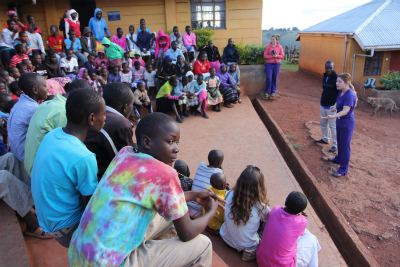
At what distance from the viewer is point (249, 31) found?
11.6 metres

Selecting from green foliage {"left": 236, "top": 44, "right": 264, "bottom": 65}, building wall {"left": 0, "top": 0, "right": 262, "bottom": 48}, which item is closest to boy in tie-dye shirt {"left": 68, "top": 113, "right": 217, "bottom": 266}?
green foliage {"left": 236, "top": 44, "right": 264, "bottom": 65}

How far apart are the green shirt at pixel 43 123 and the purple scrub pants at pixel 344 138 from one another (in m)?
4.69

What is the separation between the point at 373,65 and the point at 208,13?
7.65 metres

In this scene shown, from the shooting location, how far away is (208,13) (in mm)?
11523

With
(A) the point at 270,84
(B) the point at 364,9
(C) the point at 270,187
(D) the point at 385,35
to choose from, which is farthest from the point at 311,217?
(B) the point at 364,9

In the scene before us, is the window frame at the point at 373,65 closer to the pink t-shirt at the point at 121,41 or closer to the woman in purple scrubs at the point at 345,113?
the woman in purple scrubs at the point at 345,113

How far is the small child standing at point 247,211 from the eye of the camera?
3.13 m

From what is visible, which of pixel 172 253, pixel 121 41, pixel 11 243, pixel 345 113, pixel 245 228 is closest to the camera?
pixel 172 253

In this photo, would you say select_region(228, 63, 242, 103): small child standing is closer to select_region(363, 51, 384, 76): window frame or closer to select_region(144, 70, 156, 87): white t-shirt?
select_region(144, 70, 156, 87): white t-shirt

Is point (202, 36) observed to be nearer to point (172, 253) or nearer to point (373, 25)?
point (373, 25)

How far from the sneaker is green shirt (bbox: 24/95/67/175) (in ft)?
7.24

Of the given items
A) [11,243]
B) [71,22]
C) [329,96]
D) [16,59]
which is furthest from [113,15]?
[11,243]

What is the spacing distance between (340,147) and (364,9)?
1427cm

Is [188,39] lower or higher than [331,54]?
higher
